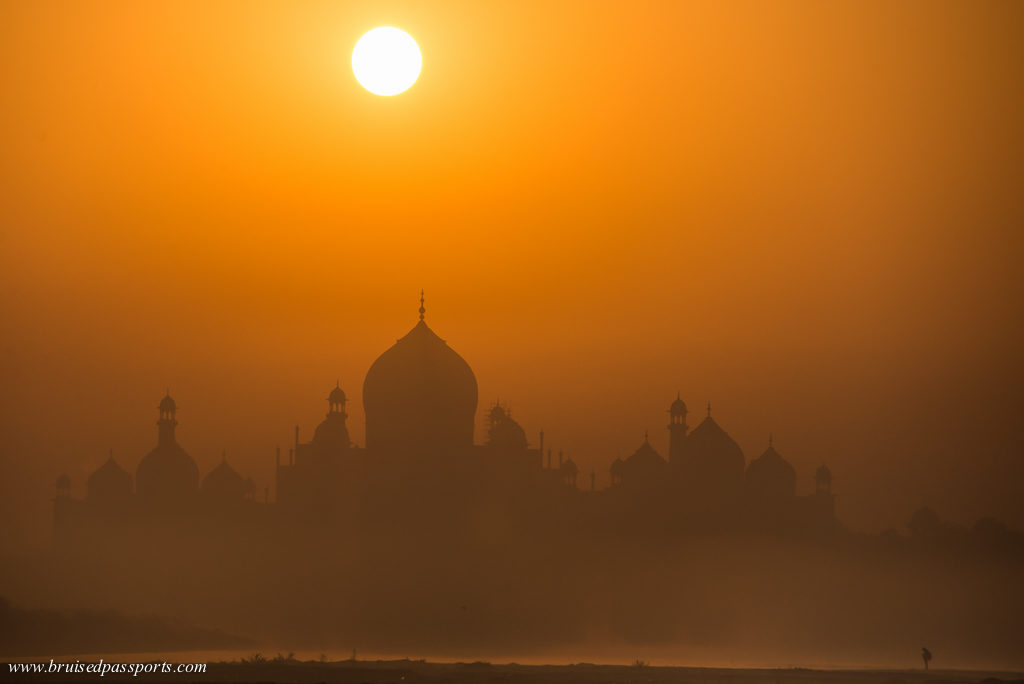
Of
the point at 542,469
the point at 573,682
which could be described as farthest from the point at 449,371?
the point at 573,682

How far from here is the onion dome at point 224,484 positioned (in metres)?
44.1

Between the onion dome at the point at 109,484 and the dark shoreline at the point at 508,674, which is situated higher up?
the onion dome at the point at 109,484

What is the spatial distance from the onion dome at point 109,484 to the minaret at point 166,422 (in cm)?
136

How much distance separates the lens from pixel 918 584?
135ft

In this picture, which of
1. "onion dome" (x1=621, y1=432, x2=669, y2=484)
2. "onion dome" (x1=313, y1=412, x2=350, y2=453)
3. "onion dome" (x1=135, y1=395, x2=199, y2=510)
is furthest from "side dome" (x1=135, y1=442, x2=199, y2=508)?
"onion dome" (x1=621, y1=432, x2=669, y2=484)

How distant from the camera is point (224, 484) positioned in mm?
44344

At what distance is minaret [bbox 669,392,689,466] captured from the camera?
1812 inches

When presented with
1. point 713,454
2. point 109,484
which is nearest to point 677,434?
point 713,454

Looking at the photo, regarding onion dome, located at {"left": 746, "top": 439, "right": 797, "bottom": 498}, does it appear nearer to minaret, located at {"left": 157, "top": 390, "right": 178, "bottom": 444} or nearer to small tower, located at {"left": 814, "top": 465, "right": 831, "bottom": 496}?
small tower, located at {"left": 814, "top": 465, "right": 831, "bottom": 496}

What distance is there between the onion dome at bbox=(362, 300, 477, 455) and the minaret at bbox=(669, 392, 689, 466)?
5570 millimetres

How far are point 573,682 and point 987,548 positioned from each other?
60.8 ft

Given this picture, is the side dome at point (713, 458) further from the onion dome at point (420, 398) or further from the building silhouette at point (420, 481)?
the onion dome at point (420, 398)

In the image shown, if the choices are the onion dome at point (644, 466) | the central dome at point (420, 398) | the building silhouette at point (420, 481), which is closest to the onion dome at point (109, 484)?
the building silhouette at point (420, 481)

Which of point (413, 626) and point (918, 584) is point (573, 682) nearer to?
point (413, 626)
